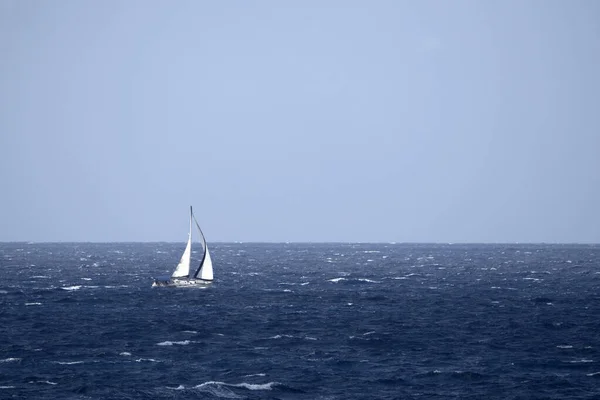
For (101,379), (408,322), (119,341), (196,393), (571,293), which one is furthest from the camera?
(571,293)

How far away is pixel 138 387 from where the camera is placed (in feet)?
156

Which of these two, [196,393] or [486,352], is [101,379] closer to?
[196,393]

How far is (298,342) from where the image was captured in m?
63.0

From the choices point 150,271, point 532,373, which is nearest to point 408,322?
point 532,373

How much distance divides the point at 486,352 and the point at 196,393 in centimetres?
2193

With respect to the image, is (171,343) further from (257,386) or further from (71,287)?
(71,287)

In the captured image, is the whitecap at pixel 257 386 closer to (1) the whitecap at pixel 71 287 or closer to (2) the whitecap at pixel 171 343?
(2) the whitecap at pixel 171 343

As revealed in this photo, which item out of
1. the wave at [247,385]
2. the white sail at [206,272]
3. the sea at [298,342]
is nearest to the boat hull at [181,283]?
the white sail at [206,272]

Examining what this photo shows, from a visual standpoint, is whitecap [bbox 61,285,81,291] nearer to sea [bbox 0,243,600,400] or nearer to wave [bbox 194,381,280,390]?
sea [bbox 0,243,600,400]

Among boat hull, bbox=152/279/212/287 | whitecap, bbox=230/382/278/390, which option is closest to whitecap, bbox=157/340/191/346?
whitecap, bbox=230/382/278/390

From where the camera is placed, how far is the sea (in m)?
48.0

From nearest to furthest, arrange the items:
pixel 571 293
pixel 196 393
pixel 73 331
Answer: pixel 196 393, pixel 73 331, pixel 571 293

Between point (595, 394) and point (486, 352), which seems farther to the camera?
point (486, 352)

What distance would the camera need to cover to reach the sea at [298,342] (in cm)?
4803
